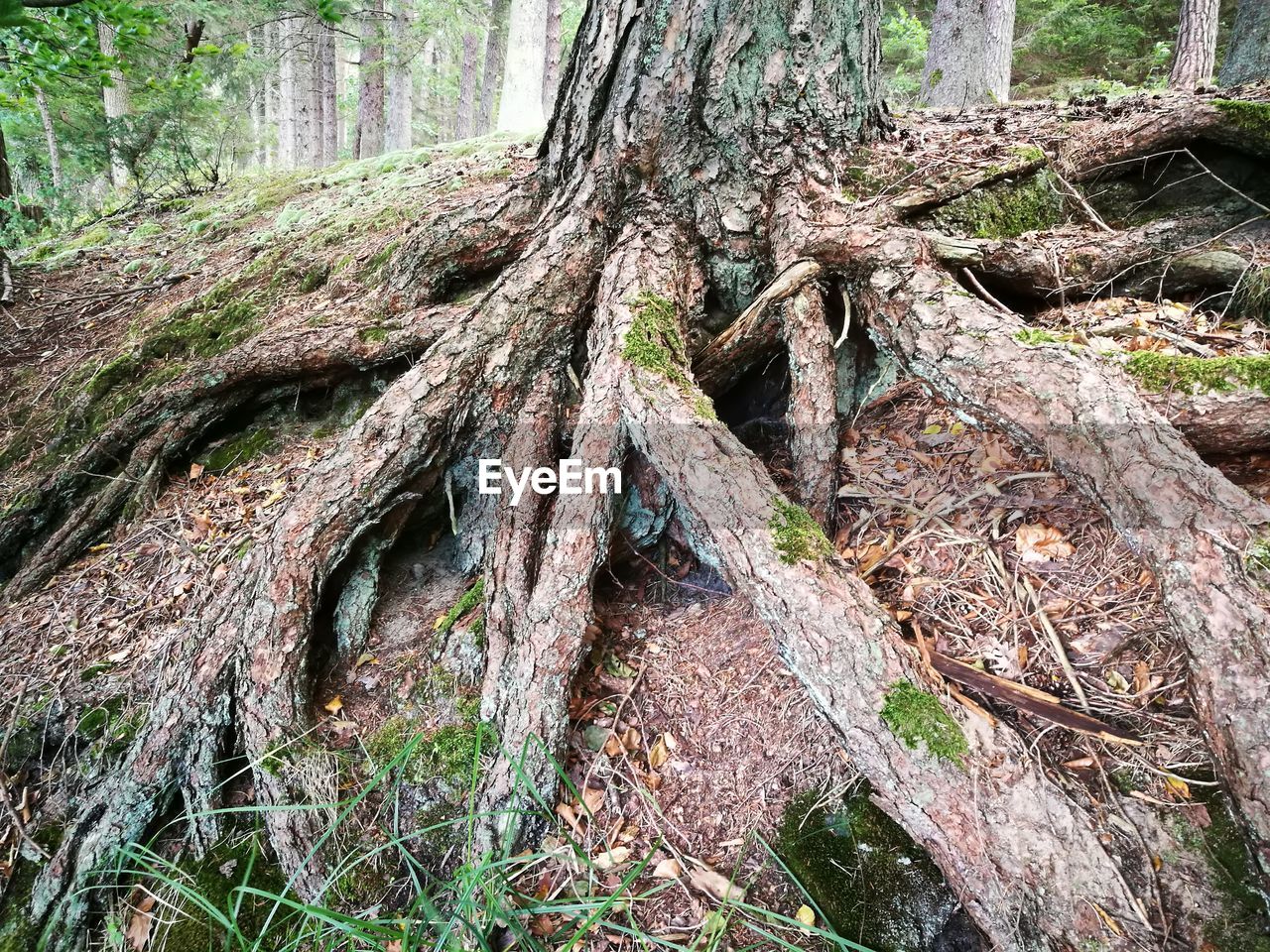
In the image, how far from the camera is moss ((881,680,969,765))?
170 cm

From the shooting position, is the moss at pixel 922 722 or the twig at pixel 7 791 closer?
the moss at pixel 922 722

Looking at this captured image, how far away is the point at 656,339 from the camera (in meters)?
2.56

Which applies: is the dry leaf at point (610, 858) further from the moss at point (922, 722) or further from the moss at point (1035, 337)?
the moss at point (1035, 337)

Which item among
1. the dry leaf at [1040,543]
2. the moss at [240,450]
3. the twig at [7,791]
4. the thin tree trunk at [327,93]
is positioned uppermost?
the thin tree trunk at [327,93]

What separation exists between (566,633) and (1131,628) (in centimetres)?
180

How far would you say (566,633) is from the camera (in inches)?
89.5

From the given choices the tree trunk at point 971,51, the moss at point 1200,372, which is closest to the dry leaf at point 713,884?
the moss at point 1200,372

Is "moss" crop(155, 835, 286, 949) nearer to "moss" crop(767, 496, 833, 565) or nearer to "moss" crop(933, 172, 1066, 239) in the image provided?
"moss" crop(767, 496, 833, 565)

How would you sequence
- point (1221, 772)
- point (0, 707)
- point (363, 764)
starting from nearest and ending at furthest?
point (1221, 772), point (363, 764), point (0, 707)

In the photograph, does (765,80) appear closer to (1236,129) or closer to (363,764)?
(1236,129)

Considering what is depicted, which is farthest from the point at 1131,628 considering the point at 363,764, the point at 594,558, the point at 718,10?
the point at 718,10

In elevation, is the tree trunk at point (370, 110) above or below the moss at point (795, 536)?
above

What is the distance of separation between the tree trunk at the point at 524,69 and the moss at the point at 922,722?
10.9 m

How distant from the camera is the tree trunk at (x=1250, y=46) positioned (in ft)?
15.9
